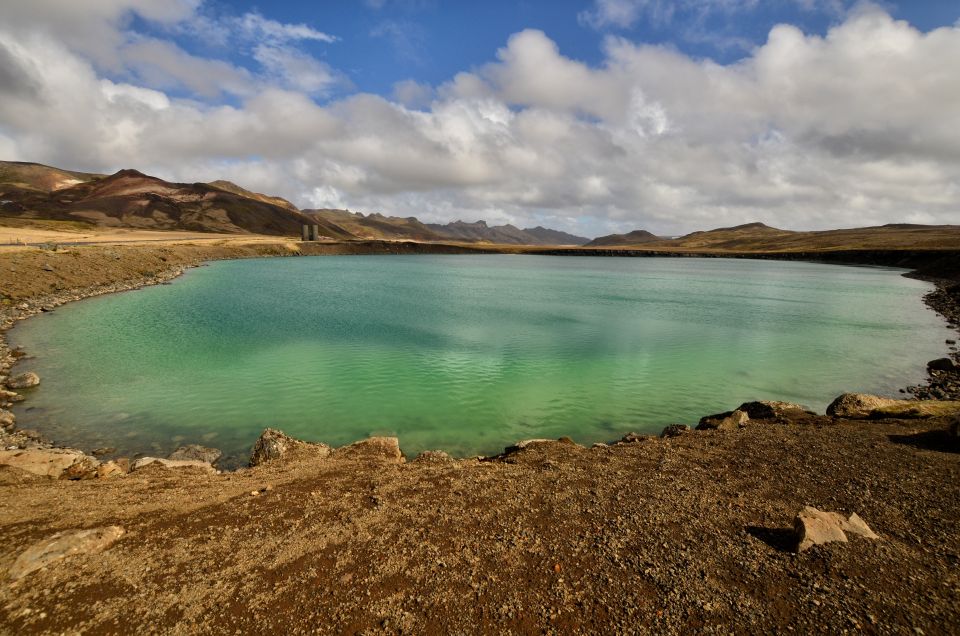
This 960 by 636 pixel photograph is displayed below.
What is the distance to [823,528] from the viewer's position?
367 inches

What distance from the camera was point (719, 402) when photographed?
24.8 meters

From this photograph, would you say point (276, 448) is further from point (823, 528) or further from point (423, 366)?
point (823, 528)

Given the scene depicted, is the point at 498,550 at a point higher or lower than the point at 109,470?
higher

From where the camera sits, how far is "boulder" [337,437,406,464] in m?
14.9

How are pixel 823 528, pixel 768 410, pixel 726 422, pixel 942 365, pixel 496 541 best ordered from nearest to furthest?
pixel 823 528
pixel 496 541
pixel 726 422
pixel 768 410
pixel 942 365

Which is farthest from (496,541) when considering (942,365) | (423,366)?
(942,365)

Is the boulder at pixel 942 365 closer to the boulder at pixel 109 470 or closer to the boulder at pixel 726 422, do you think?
the boulder at pixel 726 422

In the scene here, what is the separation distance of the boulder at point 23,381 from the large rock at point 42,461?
12.5 meters

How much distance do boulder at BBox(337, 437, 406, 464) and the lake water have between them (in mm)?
3069

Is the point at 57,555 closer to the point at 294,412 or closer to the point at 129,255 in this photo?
the point at 294,412

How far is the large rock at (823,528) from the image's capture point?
9031 millimetres

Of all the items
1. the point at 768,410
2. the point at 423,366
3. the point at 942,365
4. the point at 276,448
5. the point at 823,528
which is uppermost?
the point at 823,528

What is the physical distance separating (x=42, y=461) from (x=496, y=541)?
559 inches

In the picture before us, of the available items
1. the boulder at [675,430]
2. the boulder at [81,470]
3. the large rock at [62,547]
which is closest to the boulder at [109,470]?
the boulder at [81,470]
